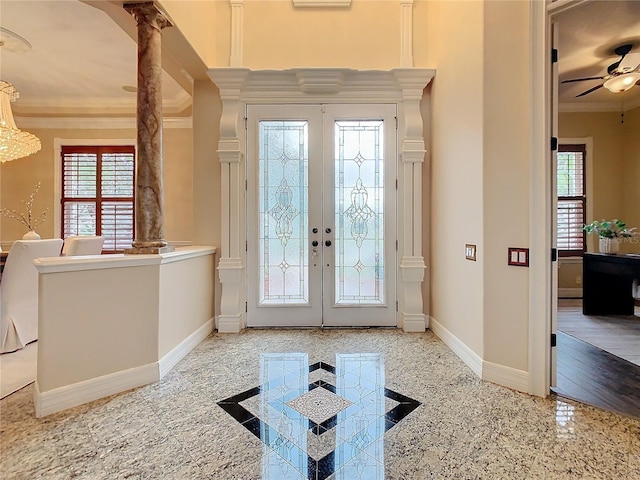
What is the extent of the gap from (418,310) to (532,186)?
5.88 feet

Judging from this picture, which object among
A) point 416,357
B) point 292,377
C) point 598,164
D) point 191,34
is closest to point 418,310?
point 416,357

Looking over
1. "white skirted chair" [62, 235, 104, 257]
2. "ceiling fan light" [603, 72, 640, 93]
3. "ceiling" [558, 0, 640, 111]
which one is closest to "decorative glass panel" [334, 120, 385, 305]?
"ceiling" [558, 0, 640, 111]

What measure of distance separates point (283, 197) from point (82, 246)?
2293 millimetres

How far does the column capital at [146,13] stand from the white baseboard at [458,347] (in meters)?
3.69

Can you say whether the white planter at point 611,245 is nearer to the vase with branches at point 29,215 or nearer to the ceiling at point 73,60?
the ceiling at point 73,60

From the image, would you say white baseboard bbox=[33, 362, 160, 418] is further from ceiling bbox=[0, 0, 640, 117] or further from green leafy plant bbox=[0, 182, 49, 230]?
green leafy plant bbox=[0, 182, 49, 230]

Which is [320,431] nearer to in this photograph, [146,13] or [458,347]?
[458,347]

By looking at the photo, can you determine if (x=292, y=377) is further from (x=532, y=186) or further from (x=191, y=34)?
(x=191, y=34)

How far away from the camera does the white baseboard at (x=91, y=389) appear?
6.38 feet

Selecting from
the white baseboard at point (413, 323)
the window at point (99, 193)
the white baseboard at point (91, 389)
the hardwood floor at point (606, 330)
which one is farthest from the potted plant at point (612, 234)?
the window at point (99, 193)

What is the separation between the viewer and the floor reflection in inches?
59.2

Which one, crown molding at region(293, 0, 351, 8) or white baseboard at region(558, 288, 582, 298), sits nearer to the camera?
crown molding at region(293, 0, 351, 8)

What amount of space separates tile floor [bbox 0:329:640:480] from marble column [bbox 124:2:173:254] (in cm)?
112

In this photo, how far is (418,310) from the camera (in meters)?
3.48
